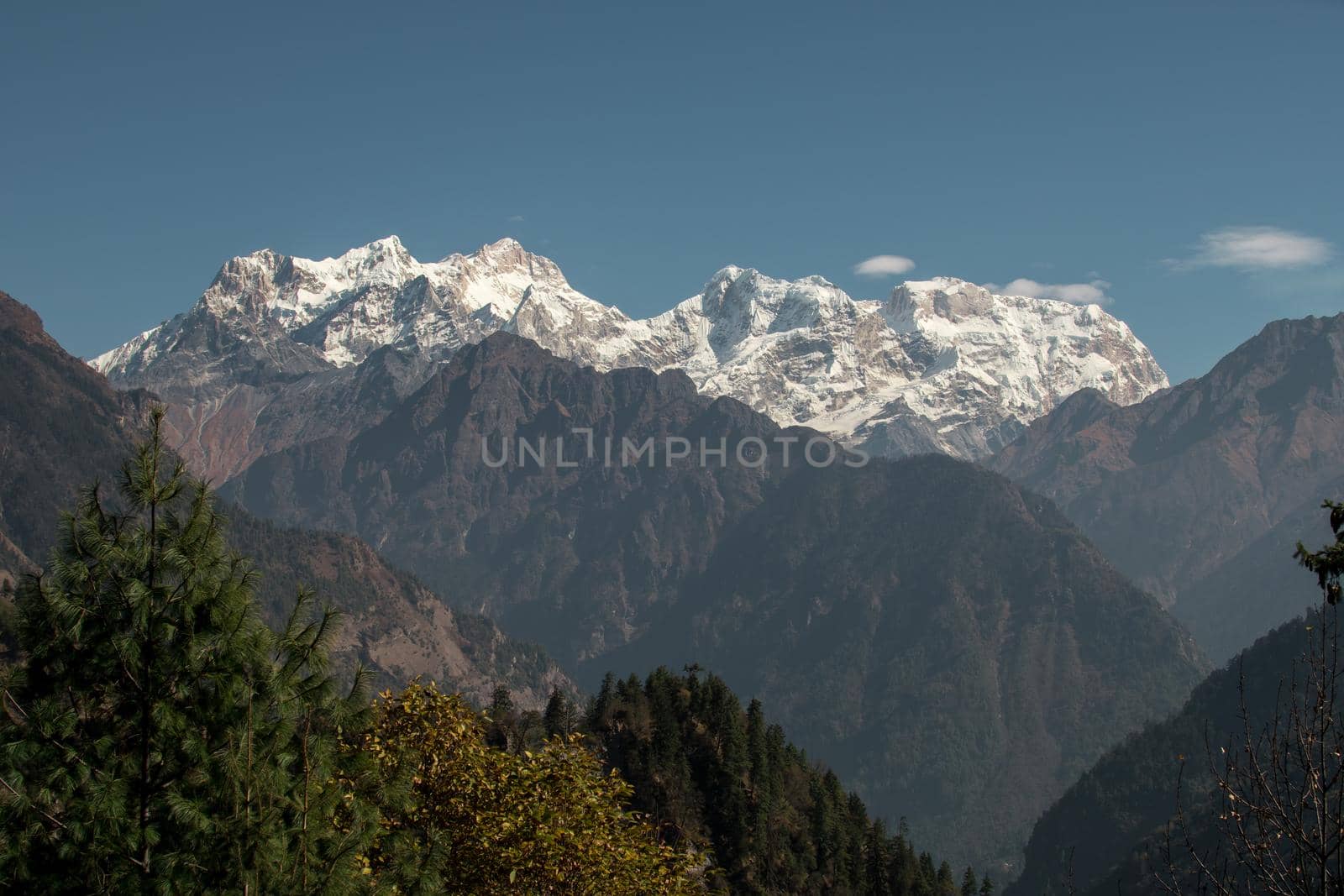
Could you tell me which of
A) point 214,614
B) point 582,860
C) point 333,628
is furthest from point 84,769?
point 582,860

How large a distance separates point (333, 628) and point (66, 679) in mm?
5816

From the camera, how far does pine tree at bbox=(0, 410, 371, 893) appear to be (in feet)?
87.0

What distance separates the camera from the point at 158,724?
2745 centimetres

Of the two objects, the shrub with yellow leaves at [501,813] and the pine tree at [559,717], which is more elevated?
the pine tree at [559,717]

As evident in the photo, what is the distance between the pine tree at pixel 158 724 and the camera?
26531 millimetres

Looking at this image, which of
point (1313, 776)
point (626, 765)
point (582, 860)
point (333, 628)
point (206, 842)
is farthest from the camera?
point (626, 765)

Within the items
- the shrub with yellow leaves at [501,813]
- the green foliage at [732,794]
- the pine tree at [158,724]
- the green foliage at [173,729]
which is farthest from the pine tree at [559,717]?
the pine tree at [158,724]

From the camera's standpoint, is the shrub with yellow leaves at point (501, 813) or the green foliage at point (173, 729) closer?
the green foliage at point (173, 729)

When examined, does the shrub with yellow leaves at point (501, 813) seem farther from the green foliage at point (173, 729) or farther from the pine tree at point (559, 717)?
the pine tree at point (559, 717)

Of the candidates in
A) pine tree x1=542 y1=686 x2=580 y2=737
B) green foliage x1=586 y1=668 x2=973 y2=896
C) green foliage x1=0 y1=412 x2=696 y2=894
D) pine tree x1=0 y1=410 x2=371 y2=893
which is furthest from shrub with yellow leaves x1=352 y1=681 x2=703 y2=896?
pine tree x1=542 y1=686 x2=580 y2=737

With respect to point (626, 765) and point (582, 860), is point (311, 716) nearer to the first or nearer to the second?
point (582, 860)

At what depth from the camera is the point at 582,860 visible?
3547 centimetres

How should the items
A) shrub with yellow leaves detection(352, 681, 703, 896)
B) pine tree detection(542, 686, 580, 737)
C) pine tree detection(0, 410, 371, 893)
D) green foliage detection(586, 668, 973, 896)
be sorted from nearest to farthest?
pine tree detection(0, 410, 371, 893) < shrub with yellow leaves detection(352, 681, 703, 896) < green foliage detection(586, 668, 973, 896) < pine tree detection(542, 686, 580, 737)

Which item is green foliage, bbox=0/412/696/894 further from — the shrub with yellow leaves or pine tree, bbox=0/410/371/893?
the shrub with yellow leaves
